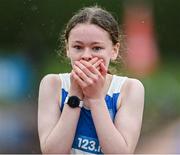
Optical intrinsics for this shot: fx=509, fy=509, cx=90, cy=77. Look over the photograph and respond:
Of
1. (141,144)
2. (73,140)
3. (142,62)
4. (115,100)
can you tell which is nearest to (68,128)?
(73,140)

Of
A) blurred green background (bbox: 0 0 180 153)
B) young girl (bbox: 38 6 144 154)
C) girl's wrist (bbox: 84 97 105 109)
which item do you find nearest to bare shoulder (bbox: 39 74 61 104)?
young girl (bbox: 38 6 144 154)

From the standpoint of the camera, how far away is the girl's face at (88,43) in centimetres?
131

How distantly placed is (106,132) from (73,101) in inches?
4.6

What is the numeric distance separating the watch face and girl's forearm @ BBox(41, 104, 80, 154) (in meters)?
0.02

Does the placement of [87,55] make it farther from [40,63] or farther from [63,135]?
[40,63]

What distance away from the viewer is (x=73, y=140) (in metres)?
1.27

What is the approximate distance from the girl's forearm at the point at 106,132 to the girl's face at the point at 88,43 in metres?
0.14

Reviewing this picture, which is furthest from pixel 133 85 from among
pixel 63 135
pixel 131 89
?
pixel 63 135

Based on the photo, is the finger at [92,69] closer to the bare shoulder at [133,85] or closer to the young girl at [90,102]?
the young girl at [90,102]

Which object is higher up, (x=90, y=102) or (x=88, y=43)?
(x=88, y=43)

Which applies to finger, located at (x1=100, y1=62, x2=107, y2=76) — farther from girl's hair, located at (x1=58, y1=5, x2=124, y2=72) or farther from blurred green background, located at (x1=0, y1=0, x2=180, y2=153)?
blurred green background, located at (x1=0, y1=0, x2=180, y2=153)

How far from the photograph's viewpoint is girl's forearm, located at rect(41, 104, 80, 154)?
1.24m

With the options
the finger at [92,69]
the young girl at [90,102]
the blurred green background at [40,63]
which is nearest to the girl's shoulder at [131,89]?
the young girl at [90,102]

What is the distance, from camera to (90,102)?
50.1 inches
